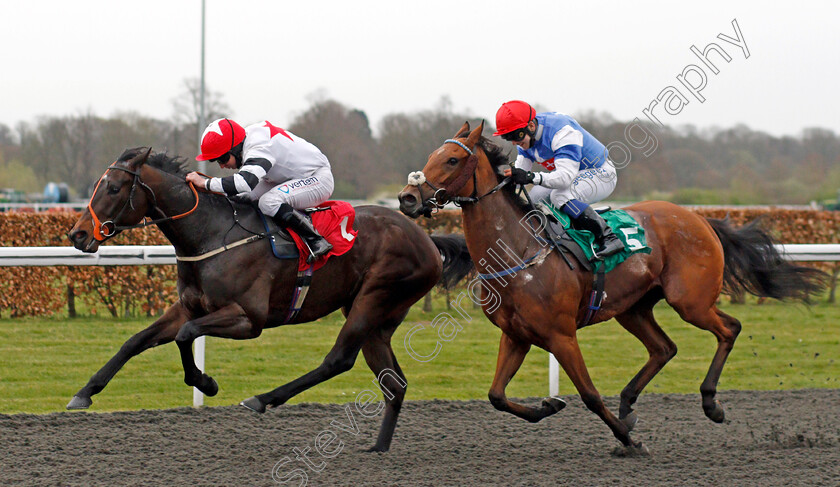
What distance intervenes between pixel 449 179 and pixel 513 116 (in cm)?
52

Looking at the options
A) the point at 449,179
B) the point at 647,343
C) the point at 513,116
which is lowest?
the point at 647,343

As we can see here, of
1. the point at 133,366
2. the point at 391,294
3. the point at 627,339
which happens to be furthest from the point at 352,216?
the point at 627,339

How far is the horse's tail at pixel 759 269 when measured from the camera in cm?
512

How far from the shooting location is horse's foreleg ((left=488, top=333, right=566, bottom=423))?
4.15 metres

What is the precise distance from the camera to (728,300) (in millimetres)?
10391

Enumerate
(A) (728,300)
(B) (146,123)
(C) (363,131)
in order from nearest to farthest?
(A) (728,300) → (C) (363,131) → (B) (146,123)

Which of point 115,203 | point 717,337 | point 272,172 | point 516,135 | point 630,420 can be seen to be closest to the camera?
point 115,203

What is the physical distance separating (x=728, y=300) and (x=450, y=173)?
7.50m

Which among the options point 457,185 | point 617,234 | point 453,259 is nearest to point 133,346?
point 457,185

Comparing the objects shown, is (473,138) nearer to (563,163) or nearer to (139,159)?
(563,163)

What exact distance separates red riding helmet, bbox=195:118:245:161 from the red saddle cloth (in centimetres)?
52

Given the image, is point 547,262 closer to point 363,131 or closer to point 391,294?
point 391,294

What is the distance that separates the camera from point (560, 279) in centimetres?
412

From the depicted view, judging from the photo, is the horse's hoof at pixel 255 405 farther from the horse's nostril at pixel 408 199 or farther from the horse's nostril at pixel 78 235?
the horse's nostril at pixel 408 199
